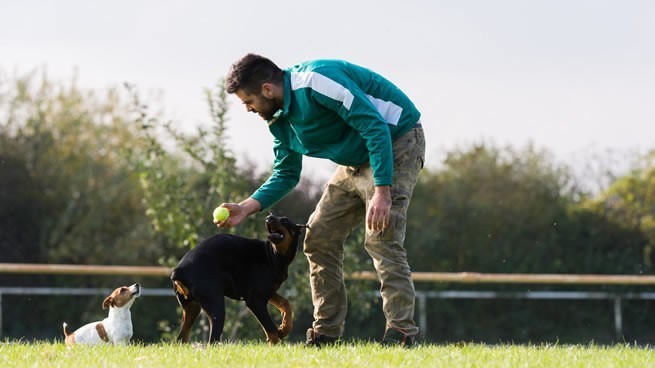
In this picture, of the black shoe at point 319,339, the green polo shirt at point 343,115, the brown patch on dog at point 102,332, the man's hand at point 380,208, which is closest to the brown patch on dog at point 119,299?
the brown patch on dog at point 102,332

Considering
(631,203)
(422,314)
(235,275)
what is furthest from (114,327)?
(631,203)

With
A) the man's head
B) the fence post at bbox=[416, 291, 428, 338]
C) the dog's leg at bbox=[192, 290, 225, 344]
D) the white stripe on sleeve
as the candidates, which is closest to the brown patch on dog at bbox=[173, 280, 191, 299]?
the dog's leg at bbox=[192, 290, 225, 344]

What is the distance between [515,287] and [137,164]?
6861 millimetres

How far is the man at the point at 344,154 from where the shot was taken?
537cm

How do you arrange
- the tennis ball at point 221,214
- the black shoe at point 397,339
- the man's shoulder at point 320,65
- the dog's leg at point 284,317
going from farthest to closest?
the dog's leg at point 284,317 → the tennis ball at point 221,214 → the black shoe at point 397,339 → the man's shoulder at point 320,65

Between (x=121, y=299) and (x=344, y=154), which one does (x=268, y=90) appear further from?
(x=121, y=299)

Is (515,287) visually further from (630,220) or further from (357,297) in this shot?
(357,297)

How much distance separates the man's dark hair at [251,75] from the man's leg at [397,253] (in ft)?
2.69

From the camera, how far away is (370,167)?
227 inches

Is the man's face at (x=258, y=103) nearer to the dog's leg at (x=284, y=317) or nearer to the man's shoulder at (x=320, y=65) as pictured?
the man's shoulder at (x=320, y=65)

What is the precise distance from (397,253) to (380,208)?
16.2 inches

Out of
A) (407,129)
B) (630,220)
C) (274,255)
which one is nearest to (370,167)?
(407,129)

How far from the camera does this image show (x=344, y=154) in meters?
5.66

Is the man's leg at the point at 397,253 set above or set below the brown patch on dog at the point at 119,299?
above
